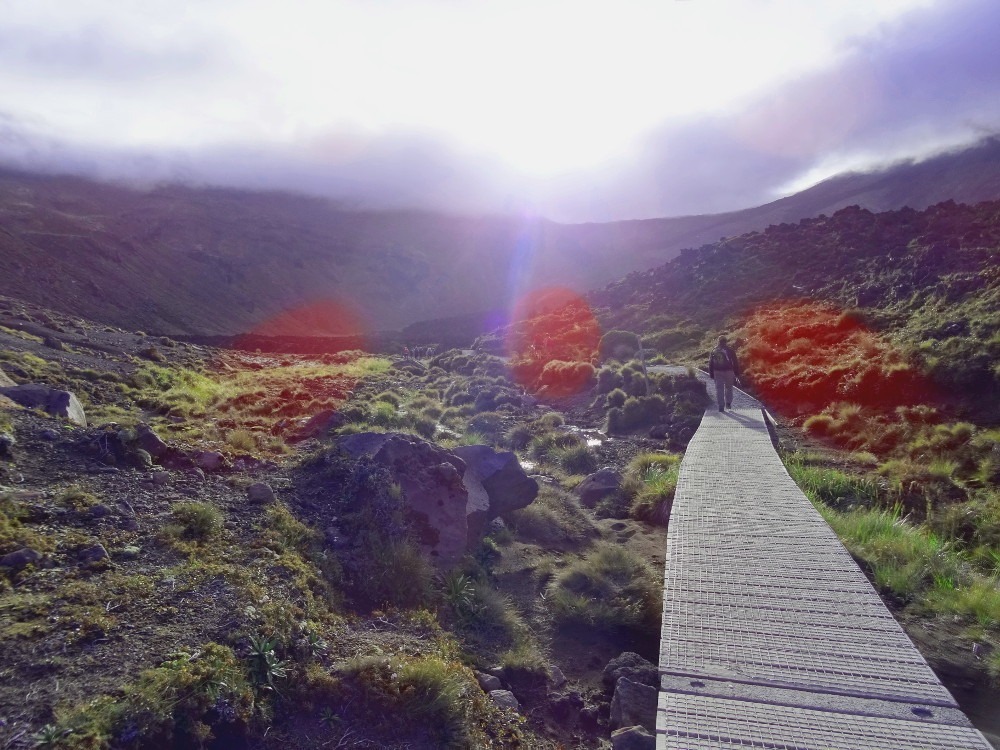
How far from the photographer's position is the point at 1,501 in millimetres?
5719

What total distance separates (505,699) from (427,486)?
3.57 meters

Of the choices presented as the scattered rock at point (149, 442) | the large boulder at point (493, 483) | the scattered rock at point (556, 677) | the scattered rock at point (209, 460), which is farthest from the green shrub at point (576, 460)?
the scattered rock at point (149, 442)

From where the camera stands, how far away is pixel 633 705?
553 centimetres

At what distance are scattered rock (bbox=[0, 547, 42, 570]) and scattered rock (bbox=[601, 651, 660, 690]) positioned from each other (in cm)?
474

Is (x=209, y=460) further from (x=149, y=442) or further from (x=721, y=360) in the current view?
(x=721, y=360)

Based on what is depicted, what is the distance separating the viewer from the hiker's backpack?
49.1 feet

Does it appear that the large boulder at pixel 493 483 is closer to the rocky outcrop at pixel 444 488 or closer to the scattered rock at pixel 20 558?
the rocky outcrop at pixel 444 488

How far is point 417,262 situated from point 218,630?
115994 millimetres

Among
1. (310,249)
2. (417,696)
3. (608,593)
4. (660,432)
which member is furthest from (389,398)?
(310,249)

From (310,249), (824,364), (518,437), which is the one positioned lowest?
(518,437)

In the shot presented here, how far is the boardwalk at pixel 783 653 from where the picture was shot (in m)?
3.94

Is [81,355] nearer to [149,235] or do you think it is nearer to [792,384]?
[792,384]

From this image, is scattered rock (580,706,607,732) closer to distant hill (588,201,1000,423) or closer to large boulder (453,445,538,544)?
large boulder (453,445,538,544)

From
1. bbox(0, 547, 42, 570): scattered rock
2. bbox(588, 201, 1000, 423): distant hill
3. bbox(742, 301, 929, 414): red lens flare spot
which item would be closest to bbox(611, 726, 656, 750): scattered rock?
bbox(0, 547, 42, 570): scattered rock
